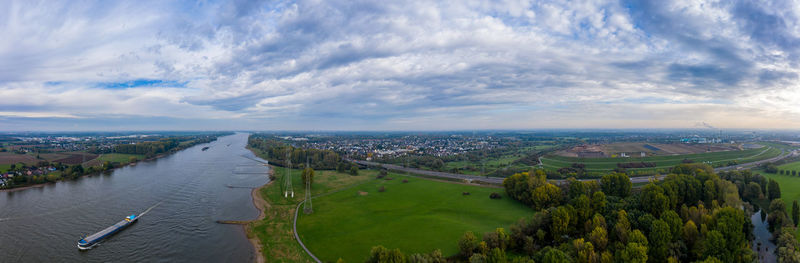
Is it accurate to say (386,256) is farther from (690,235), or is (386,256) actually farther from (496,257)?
A: (690,235)

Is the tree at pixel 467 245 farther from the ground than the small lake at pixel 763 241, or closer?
farther from the ground

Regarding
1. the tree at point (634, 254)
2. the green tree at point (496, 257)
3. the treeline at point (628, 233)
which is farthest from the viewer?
the treeline at point (628, 233)

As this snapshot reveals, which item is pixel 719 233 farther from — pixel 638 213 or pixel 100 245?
pixel 100 245

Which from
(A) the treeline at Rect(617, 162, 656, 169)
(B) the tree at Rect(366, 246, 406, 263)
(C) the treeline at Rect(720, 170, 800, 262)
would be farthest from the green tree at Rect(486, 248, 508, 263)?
(A) the treeline at Rect(617, 162, 656, 169)

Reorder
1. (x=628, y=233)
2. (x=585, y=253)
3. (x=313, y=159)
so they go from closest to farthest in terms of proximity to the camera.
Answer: (x=585, y=253) → (x=628, y=233) → (x=313, y=159)

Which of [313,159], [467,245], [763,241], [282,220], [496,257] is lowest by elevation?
[763,241]

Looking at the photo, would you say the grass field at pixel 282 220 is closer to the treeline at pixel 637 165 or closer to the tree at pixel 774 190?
the treeline at pixel 637 165

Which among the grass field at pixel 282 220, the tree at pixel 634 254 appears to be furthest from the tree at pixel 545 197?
→ the grass field at pixel 282 220

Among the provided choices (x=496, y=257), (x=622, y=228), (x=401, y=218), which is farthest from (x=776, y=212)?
(x=401, y=218)
